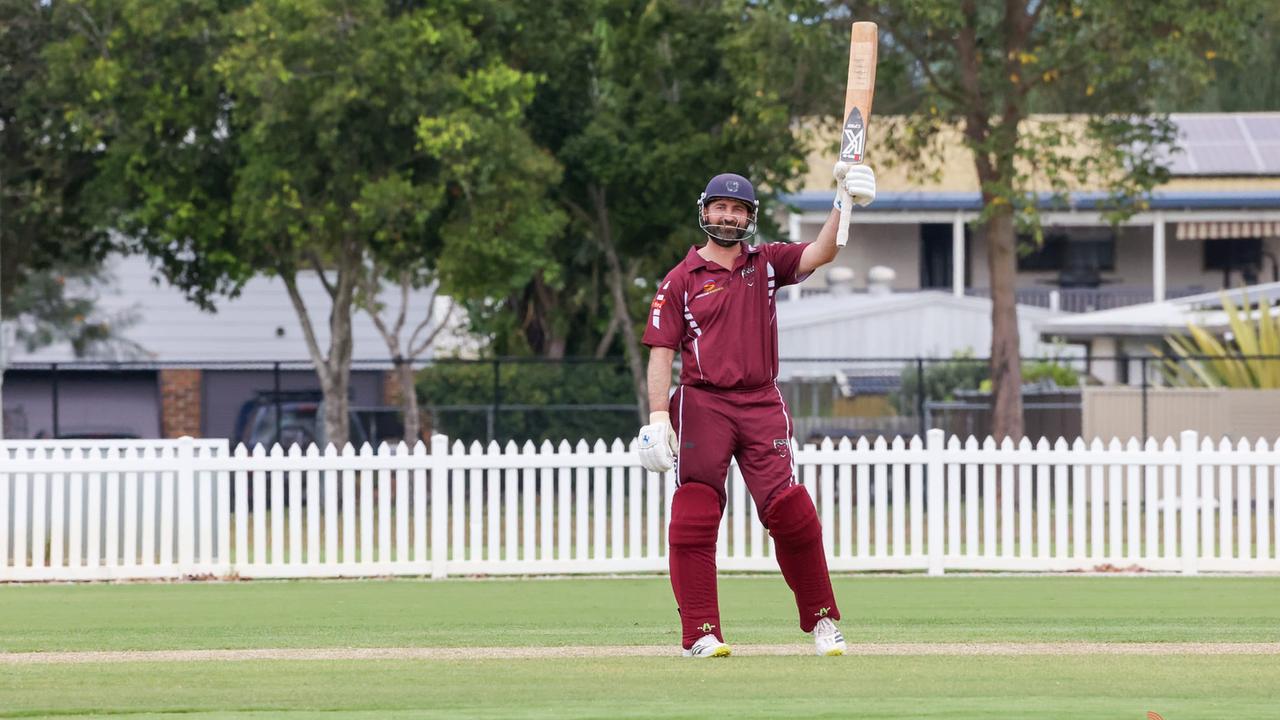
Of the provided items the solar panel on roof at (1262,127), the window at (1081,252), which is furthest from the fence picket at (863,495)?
the solar panel on roof at (1262,127)

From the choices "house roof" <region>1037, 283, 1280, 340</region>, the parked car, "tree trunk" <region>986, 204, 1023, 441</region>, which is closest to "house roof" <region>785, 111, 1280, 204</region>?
"house roof" <region>1037, 283, 1280, 340</region>

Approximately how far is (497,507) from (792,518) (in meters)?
6.42

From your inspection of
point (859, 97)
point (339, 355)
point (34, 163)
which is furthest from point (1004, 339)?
point (859, 97)

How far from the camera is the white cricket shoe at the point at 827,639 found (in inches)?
301

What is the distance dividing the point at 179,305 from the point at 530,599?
24.5 meters

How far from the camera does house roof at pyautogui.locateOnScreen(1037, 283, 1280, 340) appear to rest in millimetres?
26453

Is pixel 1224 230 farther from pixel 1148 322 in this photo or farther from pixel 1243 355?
pixel 1243 355

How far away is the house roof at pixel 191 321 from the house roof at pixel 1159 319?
12.8 meters

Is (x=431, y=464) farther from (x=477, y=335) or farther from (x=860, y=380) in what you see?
(x=477, y=335)

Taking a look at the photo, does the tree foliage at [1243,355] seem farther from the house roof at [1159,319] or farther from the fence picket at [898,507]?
the fence picket at [898,507]

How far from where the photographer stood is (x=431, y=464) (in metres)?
13.7

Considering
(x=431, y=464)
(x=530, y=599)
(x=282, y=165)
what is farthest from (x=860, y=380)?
(x=530, y=599)

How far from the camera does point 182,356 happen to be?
34625 mm

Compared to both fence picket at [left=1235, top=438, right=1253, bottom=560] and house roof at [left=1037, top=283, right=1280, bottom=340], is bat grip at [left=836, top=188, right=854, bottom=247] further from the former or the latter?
house roof at [left=1037, top=283, right=1280, bottom=340]
